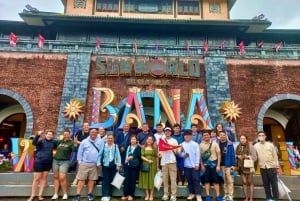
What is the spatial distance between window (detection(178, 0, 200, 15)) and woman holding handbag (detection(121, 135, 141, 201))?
14.4 meters

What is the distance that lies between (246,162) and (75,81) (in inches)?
342

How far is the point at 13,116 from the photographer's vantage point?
14227mm

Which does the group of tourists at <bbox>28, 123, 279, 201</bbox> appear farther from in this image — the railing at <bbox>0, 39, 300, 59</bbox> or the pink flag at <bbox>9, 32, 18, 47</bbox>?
the pink flag at <bbox>9, 32, 18, 47</bbox>

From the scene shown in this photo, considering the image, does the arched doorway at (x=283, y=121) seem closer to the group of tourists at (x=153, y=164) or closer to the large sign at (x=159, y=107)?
the large sign at (x=159, y=107)

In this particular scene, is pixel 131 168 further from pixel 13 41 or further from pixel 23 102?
pixel 13 41

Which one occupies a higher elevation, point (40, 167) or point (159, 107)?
point (159, 107)

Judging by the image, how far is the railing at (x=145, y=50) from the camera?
12406 millimetres

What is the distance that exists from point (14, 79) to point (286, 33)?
1684 cm

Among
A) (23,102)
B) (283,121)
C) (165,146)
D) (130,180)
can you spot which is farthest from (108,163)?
(283,121)

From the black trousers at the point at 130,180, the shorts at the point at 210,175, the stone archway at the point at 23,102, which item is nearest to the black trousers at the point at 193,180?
the shorts at the point at 210,175

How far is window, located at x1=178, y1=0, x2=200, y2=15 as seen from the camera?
59.4ft

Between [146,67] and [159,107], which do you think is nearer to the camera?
[159,107]

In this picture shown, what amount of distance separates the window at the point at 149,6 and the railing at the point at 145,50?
5.84m

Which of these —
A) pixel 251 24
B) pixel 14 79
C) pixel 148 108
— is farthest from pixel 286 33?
pixel 14 79
